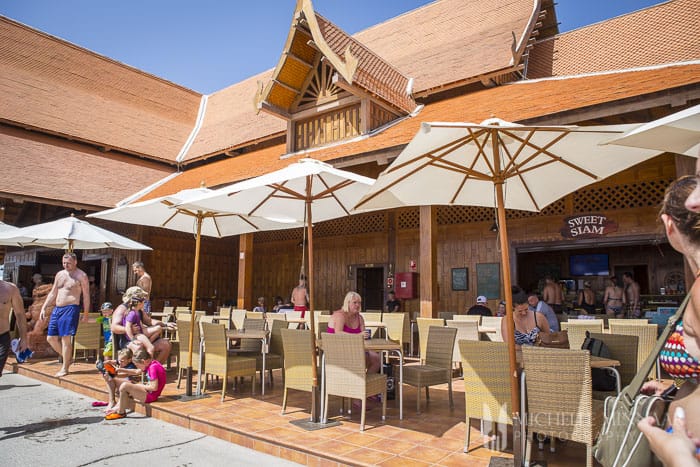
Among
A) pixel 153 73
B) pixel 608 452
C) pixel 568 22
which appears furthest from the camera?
pixel 153 73

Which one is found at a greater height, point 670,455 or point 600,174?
point 600,174

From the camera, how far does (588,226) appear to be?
8.61 m

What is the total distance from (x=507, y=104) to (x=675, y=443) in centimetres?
709

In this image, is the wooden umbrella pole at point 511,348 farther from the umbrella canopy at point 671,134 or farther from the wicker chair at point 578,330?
the wicker chair at point 578,330

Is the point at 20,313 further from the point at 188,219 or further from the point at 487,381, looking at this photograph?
the point at 487,381

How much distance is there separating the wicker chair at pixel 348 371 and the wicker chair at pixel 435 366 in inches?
16.5

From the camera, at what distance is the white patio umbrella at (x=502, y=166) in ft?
9.55

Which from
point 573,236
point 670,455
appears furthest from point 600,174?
point 573,236

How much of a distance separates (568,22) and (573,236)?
579cm

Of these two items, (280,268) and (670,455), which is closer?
(670,455)

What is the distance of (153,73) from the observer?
1691cm

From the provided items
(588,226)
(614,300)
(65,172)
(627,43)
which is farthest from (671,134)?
(65,172)

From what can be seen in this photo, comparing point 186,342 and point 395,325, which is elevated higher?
point 395,325

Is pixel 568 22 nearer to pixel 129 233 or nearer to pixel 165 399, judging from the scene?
pixel 165 399
